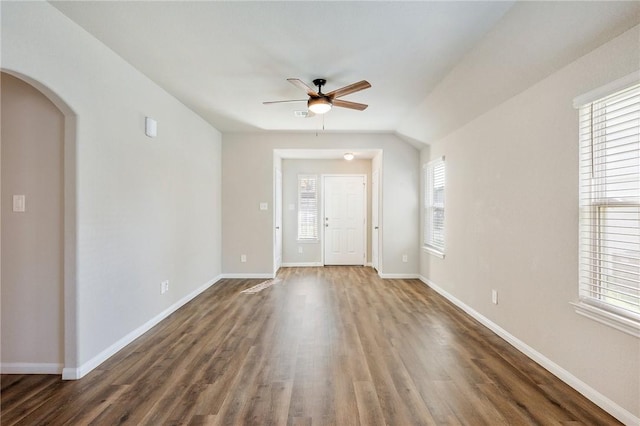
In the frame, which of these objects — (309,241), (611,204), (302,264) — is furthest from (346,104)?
(302,264)

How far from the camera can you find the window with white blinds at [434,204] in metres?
4.60

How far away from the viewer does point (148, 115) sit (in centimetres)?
319

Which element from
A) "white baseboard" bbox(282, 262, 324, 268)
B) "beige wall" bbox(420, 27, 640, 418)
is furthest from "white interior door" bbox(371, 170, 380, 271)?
"beige wall" bbox(420, 27, 640, 418)

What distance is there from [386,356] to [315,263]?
4.14 meters

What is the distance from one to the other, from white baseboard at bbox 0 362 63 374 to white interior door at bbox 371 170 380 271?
4830 millimetres

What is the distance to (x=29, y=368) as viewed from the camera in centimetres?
227

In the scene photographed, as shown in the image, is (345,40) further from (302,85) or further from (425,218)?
(425,218)

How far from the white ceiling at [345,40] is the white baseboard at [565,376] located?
7.25 ft

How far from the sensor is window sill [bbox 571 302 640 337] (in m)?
1.68

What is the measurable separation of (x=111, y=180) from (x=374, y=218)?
15.6 feet

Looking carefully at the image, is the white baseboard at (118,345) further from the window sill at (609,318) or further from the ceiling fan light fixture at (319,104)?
the window sill at (609,318)

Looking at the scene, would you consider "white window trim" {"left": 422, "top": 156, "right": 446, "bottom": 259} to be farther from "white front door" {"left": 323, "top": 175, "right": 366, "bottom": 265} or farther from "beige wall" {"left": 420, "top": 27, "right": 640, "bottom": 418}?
"white front door" {"left": 323, "top": 175, "right": 366, "bottom": 265}

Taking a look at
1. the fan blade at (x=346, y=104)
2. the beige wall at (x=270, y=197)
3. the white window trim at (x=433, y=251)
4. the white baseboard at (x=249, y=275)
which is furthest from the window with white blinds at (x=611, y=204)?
the white baseboard at (x=249, y=275)

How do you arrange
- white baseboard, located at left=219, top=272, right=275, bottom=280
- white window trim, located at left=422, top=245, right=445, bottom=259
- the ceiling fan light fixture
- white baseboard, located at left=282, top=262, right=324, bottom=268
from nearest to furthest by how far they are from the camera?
the ceiling fan light fixture, white window trim, located at left=422, top=245, right=445, bottom=259, white baseboard, located at left=219, top=272, right=275, bottom=280, white baseboard, located at left=282, top=262, right=324, bottom=268
